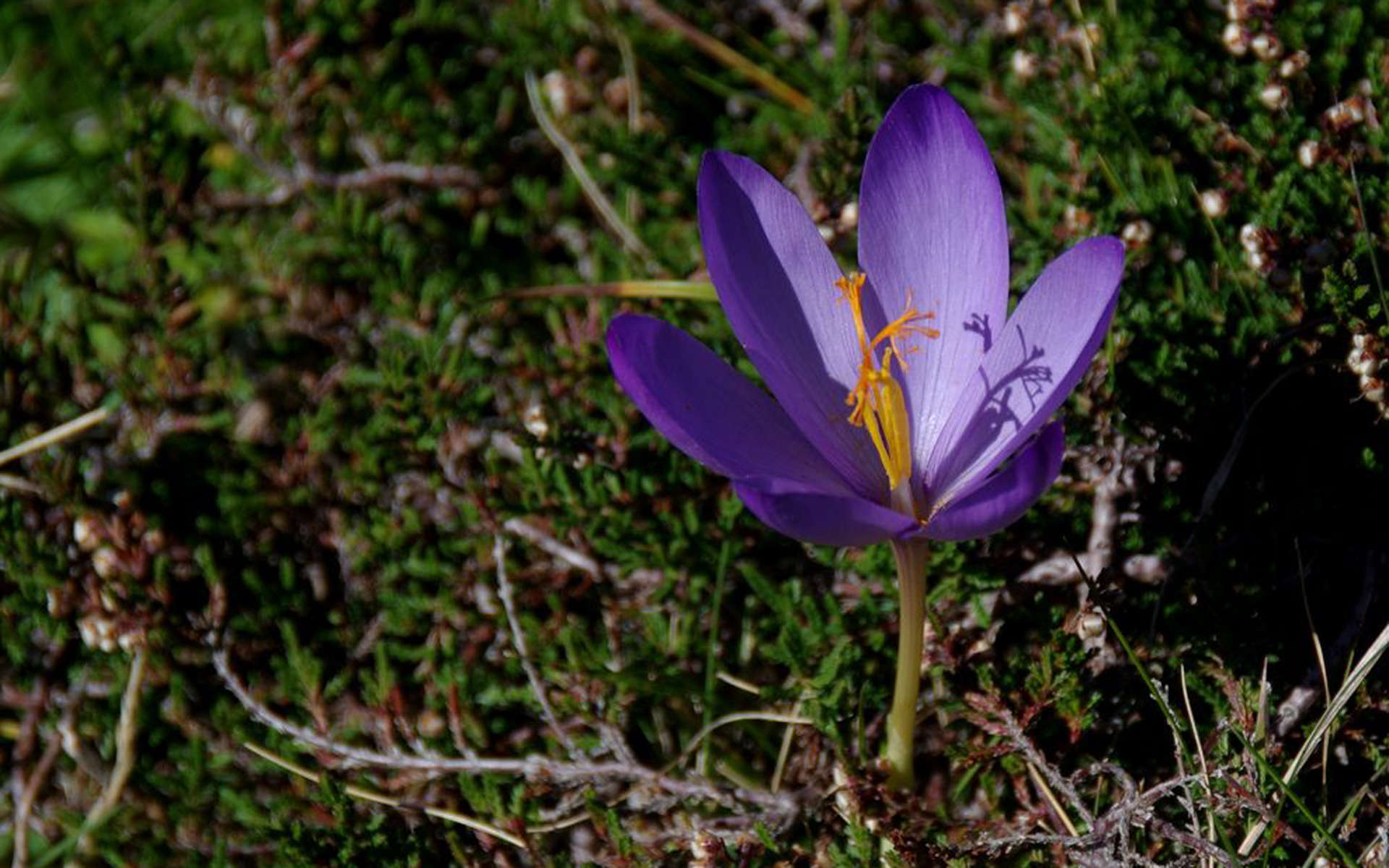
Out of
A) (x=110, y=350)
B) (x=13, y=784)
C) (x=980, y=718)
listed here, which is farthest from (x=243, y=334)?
(x=980, y=718)

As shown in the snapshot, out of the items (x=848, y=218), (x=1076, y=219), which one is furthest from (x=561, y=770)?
(x=1076, y=219)

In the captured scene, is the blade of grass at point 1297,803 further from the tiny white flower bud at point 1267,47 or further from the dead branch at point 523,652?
the tiny white flower bud at point 1267,47

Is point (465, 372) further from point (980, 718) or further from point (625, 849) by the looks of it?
point (980, 718)

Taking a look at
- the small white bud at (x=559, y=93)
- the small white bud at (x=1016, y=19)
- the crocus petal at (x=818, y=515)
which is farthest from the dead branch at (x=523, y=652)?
the small white bud at (x=1016, y=19)

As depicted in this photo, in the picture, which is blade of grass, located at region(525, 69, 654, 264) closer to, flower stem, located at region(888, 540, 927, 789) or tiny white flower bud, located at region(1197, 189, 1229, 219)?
tiny white flower bud, located at region(1197, 189, 1229, 219)

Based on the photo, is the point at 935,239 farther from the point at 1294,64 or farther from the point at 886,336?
the point at 1294,64

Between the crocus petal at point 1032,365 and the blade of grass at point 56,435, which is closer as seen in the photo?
the crocus petal at point 1032,365
